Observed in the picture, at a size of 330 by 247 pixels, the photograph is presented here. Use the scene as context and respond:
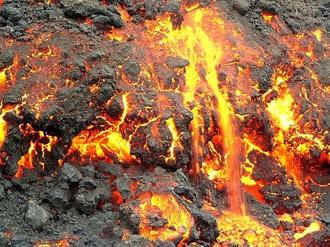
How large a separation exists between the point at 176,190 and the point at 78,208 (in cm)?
132

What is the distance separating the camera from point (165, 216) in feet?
22.7

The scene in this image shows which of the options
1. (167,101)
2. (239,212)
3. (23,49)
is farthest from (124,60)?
(239,212)

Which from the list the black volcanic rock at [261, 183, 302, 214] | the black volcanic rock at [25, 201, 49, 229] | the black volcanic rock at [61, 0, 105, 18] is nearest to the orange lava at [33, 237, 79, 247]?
the black volcanic rock at [25, 201, 49, 229]

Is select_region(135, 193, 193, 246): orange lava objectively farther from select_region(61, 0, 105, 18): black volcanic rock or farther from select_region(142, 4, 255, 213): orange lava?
select_region(61, 0, 105, 18): black volcanic rock

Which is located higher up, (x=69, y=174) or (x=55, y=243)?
(x=69, y=174)

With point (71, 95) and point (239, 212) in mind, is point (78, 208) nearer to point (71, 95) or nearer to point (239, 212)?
point (71, 95)

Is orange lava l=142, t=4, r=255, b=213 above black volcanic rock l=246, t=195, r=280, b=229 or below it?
above

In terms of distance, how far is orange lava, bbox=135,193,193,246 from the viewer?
22.0ft

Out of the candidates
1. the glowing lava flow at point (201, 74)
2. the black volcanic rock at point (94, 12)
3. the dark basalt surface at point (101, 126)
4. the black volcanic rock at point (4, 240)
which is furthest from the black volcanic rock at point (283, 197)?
the black volcanic rock at point (4, 240)

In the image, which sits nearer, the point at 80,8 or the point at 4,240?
the point at 4,240

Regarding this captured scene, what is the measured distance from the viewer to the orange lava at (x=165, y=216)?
669cm

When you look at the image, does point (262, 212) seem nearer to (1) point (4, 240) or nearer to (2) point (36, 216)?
(2) point (36, 216)

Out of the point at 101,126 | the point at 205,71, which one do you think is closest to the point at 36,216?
the point at 101,126

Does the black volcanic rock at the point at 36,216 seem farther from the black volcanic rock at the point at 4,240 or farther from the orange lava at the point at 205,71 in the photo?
the orange lava at the point at 205,71
